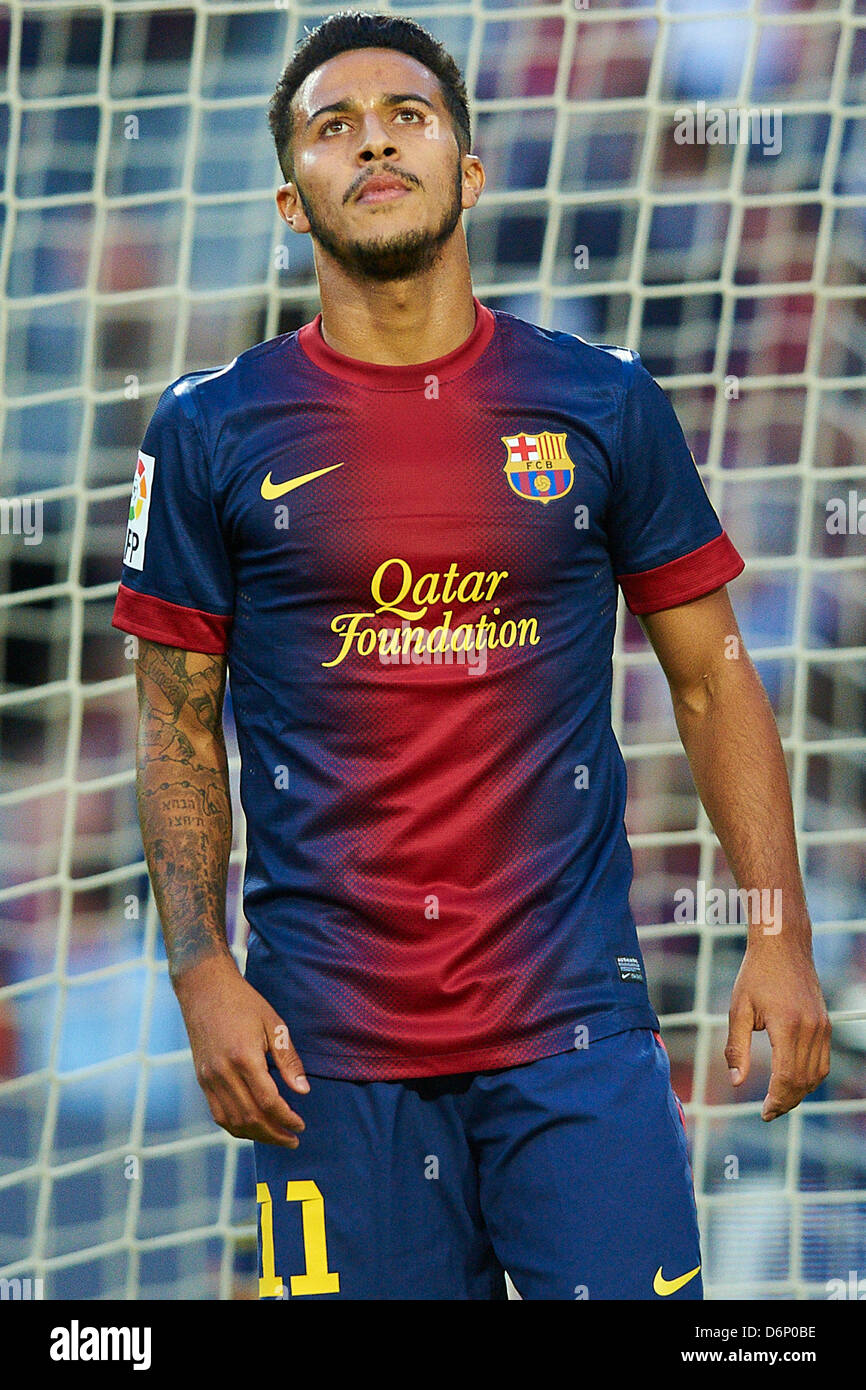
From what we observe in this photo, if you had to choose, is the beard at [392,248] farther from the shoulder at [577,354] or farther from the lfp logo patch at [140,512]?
the lfp logo patch at [140,512]

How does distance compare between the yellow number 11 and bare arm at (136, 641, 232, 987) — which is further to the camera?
bare arm at (136, 641, 232, 987)

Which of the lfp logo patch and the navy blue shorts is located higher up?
the lfp logo patch

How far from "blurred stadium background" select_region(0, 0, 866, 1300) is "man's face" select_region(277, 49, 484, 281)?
1453mm

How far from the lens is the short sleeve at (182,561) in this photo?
1.91m

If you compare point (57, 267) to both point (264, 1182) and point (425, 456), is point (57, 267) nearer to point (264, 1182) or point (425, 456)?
point (425, 456)

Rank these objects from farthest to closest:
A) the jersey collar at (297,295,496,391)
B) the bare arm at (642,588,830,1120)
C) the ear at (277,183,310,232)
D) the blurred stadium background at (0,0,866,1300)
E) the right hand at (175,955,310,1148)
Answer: the blurred stadium background at (0,0,866,1300) < the ear at (277,183,310,232) < the jersey collar at (297,295,496,391) < the bare arm at (642,588,830,1120) < the right hand at (175,955,310,1148)

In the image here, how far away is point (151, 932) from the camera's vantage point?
3371 millimetres

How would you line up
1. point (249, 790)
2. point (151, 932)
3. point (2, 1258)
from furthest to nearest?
point (2, 1258) < point (151, 932) < point (249, 790)

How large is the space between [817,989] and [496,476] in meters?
0.65

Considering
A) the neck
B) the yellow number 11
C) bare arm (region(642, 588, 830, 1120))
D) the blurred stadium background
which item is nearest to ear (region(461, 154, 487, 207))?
the neck

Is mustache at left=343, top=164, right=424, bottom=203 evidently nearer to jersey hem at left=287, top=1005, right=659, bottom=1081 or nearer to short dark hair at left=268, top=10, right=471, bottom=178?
short dark hair at left=268, top=10, right=471, bottom=178

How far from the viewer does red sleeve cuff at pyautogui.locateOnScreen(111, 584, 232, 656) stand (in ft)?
6.29
